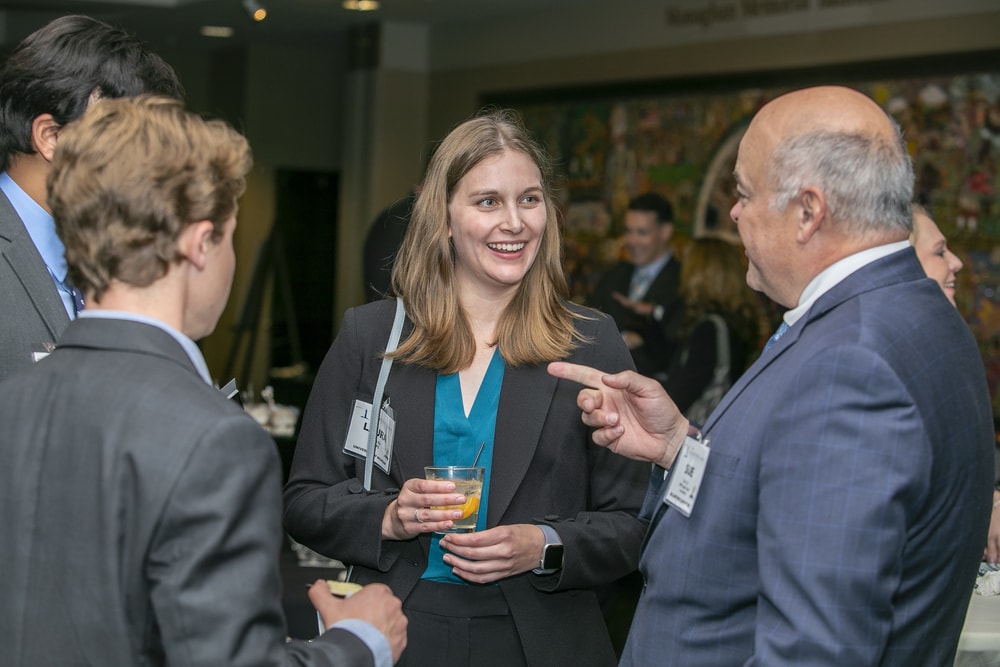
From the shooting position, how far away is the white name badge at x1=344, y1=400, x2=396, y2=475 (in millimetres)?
2303

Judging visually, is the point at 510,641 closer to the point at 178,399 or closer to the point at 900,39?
the point at 178,399

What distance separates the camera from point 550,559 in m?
2.19

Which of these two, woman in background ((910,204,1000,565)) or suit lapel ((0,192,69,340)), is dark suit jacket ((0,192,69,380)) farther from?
woman in background ((910,204,1000,565))

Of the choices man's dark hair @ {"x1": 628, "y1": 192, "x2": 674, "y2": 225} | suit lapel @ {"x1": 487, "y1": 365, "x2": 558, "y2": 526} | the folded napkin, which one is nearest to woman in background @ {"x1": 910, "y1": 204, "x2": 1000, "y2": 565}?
the folded napkin

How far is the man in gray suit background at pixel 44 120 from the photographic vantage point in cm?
187

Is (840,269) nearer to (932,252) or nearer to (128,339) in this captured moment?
(128,339)

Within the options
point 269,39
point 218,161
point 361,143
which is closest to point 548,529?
point 218,161

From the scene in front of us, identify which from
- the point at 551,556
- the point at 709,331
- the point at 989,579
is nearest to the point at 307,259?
the point at 709,331

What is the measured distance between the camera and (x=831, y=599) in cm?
141

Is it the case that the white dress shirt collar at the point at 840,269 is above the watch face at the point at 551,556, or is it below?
above

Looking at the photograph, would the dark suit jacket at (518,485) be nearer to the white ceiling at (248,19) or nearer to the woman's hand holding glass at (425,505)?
the woman's hand holding glass at (425,505)

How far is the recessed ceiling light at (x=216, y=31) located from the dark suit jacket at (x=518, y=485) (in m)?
9.27

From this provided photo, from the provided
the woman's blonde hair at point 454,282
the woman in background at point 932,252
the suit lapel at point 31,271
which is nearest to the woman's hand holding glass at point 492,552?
the woman's blonde hair at point 454,282

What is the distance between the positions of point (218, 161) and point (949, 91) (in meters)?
5.94
